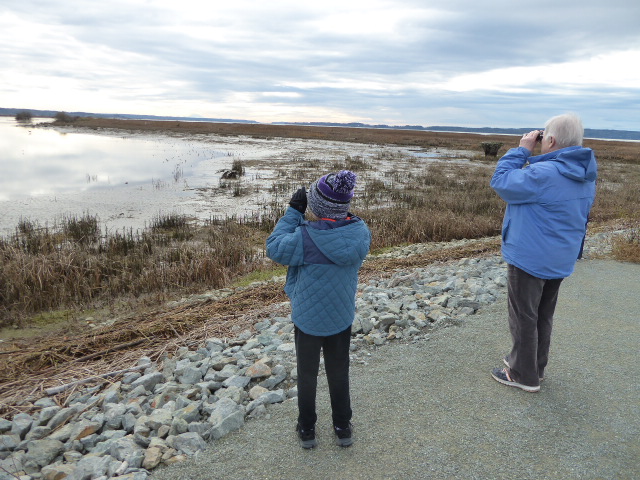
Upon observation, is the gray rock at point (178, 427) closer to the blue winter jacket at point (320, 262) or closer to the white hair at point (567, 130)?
the blue winter jacket at point (320, 262)

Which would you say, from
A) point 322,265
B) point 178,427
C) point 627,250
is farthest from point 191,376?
point 627,250

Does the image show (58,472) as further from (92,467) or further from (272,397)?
(272,397)

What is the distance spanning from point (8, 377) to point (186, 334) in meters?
1.79

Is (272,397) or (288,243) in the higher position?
(288,243)

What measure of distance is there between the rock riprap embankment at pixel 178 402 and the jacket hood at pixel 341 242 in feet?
4.95

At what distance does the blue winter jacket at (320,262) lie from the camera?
2711 mm

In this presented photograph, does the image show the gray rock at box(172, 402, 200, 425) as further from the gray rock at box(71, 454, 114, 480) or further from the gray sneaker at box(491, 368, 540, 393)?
the gray sneaker at box(491, 368, 540, 393)

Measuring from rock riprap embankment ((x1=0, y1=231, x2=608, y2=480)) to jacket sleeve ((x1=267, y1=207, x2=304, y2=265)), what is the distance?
137cm

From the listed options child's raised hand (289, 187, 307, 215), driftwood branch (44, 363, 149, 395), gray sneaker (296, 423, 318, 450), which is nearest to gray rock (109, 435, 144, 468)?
gray sneaker (296, 423, 318, 450)

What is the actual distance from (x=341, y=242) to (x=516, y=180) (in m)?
1.40

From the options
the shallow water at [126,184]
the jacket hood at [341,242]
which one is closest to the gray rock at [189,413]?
the jacket hood at [341,242]

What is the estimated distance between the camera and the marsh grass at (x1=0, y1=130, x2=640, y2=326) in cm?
775

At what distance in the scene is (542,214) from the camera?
→ 3.22m

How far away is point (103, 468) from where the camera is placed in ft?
9.54
